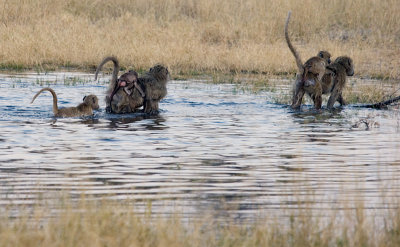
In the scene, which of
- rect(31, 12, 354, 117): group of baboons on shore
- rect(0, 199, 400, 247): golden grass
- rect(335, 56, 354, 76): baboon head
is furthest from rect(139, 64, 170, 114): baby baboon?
rect(0, 199, 400, 247): golden grass

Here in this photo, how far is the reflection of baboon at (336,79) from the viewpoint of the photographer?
43.0ft

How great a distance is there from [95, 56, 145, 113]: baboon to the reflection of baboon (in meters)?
2.83

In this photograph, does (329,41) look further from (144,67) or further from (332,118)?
(332,118)

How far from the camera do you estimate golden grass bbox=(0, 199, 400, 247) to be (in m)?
5.11

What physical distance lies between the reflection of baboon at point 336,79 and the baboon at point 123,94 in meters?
2.83

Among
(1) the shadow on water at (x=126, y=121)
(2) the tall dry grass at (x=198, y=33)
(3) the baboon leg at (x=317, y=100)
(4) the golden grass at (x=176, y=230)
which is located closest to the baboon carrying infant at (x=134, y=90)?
(1) the shadow on water at (x=126, y=121)

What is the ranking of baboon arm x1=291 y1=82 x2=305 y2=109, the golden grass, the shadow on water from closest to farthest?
the golden grass, the shadow on water, baboon arm x1=291 y1=82 x2=305 y2=109

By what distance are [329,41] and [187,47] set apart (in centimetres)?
364

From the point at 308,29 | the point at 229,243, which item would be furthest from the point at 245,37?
the point at 229,243

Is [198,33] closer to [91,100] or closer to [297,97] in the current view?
[297,97]

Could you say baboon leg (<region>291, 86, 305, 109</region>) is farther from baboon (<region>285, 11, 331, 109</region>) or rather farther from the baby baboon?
the baby baboon

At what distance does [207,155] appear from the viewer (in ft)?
28.9

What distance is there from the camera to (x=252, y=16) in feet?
77.6

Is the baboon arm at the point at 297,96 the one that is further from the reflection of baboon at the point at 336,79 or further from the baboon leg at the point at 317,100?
the reflection of baboon at the point at 336,79
